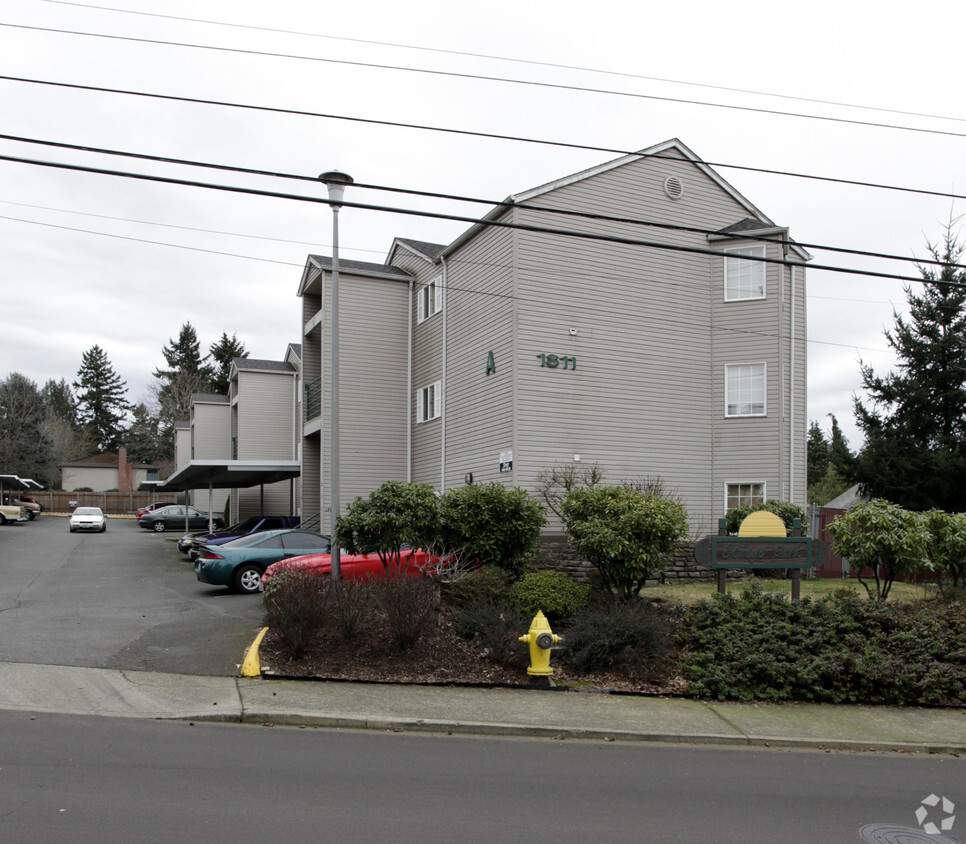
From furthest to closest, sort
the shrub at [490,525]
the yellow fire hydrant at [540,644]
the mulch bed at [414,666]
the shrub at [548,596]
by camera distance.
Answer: the shrub at [490,525] < the shrub at [548,596] < the mulch bed at [414,666] < the yellow fire hydrant at [540,644]

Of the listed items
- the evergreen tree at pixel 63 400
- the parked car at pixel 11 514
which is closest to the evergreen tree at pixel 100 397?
the evergreen tree at pixel 63 400

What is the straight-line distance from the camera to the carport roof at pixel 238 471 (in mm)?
27500

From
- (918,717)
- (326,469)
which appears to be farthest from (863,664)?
(326,469)

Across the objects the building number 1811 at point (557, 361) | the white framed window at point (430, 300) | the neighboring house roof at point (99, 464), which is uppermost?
the white framed window at point (430, 300)

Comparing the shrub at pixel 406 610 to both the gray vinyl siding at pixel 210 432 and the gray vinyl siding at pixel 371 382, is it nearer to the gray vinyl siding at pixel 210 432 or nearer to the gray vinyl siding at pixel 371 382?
the gray vinyl siding at pixel 371 382

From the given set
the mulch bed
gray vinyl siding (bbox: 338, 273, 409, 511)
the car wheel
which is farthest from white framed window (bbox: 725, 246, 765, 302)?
the car wheel

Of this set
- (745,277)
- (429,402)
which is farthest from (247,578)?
(745,277)

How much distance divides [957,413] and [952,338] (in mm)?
2807

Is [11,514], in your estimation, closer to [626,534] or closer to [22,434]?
[22,434]

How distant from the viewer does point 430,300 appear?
24.7 metres

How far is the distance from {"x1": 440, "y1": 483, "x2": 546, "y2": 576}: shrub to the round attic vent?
34.0 feet

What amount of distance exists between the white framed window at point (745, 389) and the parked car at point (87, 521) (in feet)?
110

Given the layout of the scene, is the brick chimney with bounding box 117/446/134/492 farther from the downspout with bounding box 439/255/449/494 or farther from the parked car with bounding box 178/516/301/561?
the downspout with bounding box 439/255/449/494

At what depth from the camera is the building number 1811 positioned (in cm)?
1984
